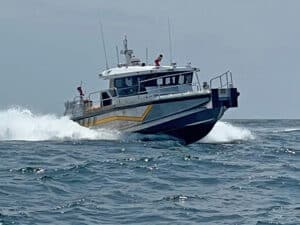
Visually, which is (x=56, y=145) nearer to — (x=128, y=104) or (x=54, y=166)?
(x=128, y=104)

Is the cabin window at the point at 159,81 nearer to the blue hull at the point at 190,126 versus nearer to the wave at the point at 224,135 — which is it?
the blue hull at the point at 190,126

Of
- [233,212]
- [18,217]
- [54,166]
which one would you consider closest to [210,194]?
[233,212]

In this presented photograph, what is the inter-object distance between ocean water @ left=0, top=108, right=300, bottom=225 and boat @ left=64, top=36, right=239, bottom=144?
1.46m

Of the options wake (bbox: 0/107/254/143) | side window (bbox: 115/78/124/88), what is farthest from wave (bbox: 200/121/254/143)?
side window (bbox: 115/78/124/88)

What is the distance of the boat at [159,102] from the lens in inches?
1146

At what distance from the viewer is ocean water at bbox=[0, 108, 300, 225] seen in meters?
12.5

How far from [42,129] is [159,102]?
8062mm

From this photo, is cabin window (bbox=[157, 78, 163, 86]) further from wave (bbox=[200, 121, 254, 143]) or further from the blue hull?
wave (bbox=[200, 121, 254, 143])

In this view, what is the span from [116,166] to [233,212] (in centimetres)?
704

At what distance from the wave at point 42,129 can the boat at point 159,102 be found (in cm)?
43

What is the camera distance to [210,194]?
1502cm

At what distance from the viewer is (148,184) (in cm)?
1619

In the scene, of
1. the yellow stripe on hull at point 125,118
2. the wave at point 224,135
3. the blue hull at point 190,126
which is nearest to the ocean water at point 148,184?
the blue hull at point 190,126

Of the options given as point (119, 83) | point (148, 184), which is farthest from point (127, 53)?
point (148, 184)
